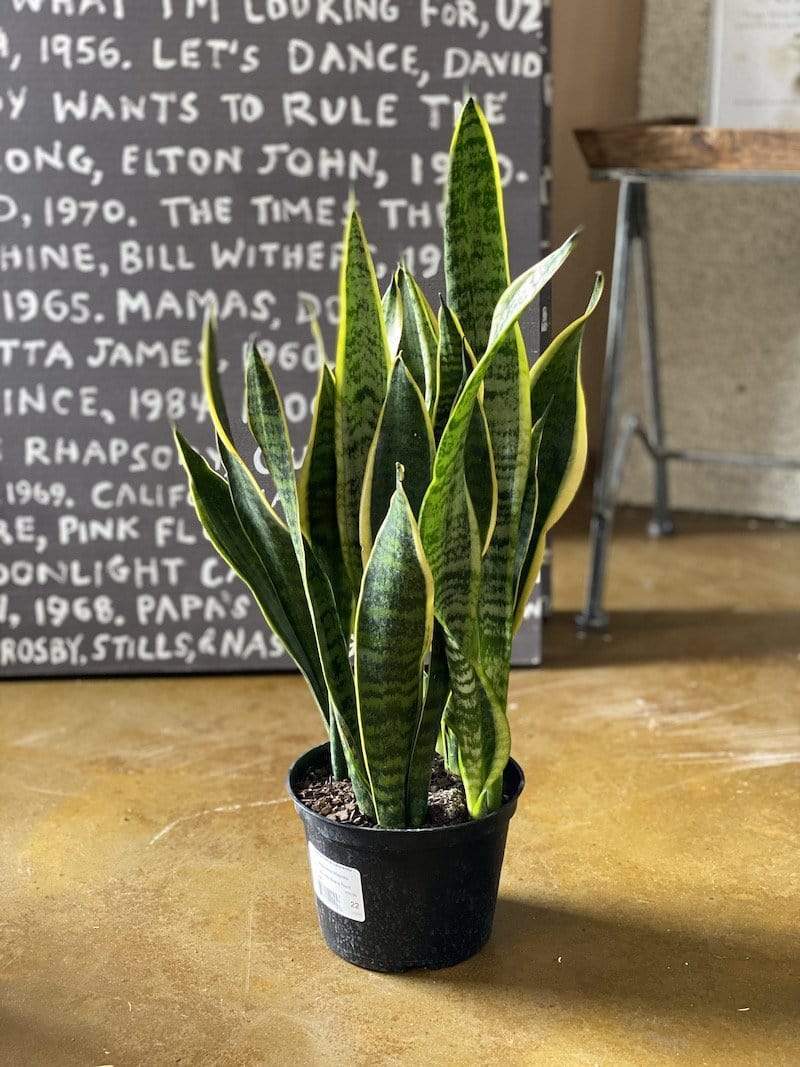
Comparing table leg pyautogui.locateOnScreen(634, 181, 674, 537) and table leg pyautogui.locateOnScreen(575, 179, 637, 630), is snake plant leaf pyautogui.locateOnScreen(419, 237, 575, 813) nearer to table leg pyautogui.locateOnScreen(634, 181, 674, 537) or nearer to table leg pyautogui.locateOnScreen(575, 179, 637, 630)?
table leg pyautogui.locateOnScreen(575, 179, 637, 630)

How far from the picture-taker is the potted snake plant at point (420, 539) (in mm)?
1112

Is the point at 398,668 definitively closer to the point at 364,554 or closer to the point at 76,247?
the point at 364,554

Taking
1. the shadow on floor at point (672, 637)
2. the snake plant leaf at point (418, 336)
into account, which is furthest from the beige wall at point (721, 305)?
the snake plant leaf at point (418, 336)

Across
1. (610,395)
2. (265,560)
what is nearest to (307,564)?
(265,560)

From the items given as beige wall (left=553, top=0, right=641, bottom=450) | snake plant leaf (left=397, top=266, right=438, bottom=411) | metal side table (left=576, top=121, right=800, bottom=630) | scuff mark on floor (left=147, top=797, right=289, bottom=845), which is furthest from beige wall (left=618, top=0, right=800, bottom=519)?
snake plant leaf (left=397, top=266, right=438, bottom=411)

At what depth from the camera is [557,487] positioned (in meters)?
1.20

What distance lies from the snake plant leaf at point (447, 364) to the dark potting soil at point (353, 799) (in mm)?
391

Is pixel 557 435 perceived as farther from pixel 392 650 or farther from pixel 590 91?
pixel 590 91

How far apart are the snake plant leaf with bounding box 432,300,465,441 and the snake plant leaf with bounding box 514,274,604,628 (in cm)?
8

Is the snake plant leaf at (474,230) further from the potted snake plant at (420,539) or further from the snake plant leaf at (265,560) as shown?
the snake plant leaf at (265,560)

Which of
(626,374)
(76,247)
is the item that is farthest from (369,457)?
(626,374)

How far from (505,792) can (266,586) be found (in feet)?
1.08

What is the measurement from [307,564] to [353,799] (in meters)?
0.28

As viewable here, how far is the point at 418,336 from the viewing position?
1.22 metres
